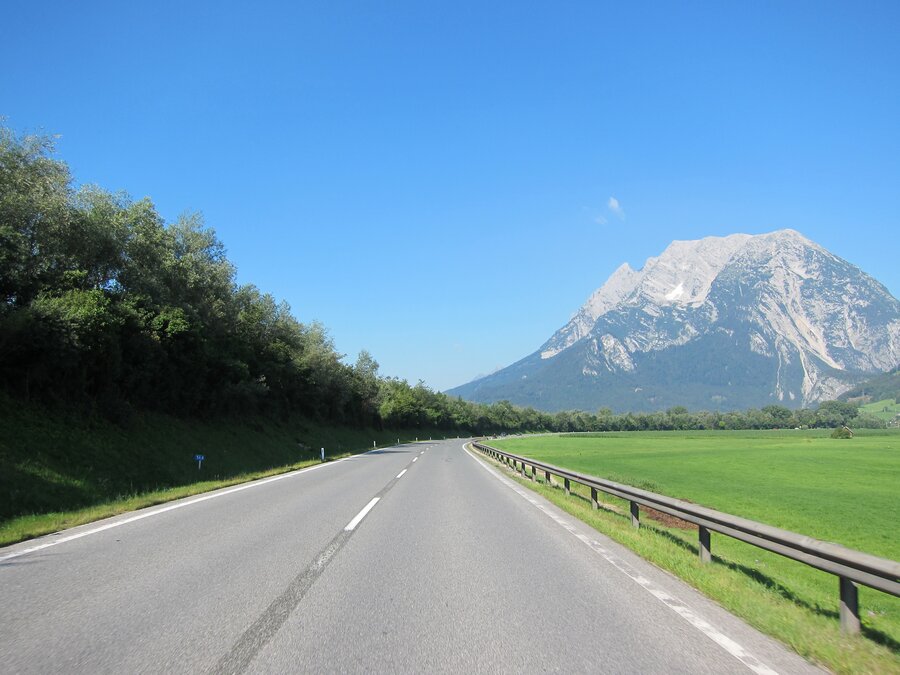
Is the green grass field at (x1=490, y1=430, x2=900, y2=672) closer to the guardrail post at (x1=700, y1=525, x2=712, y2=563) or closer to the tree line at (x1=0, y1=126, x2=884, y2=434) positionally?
the guardrail post at (x1=700, y1=525, x2=712, y2=563)

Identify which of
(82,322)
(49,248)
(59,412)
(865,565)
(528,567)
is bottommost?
(528,567)

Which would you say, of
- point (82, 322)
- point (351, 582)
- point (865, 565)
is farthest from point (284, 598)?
point (82, 322)

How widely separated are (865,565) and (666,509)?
454 centimetres

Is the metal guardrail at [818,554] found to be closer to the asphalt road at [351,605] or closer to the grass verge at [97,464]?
the asphalt road at [351,605]

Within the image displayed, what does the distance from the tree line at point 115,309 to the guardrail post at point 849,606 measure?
20.8 metres

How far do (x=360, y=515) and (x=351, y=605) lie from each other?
20.2ft

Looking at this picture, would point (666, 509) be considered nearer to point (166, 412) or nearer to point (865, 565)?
point (865, 565)

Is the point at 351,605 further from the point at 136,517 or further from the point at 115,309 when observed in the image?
the point at 115,309

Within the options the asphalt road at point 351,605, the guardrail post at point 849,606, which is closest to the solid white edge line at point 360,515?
the asphalt road at point 351,605

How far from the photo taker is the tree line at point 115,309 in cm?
1911

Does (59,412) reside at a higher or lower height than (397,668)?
higher

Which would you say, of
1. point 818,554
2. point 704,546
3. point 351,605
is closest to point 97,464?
point 351,605

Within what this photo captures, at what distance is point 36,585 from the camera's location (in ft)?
19.9

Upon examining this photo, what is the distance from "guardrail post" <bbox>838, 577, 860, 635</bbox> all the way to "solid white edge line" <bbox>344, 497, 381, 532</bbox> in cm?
697
